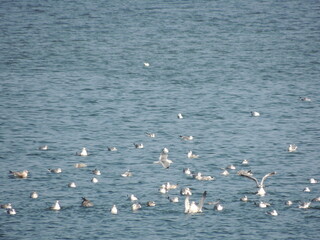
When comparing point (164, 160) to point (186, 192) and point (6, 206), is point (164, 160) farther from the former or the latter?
point (6, 206)

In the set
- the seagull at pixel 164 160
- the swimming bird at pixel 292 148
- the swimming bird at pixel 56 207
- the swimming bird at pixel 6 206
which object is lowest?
the swimming bird at pixel 56 207

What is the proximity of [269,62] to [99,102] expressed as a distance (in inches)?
763

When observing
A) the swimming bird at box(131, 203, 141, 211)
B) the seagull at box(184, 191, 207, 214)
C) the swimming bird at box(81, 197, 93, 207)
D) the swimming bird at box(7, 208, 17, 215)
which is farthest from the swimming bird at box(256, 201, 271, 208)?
the swimming bird at box(7, 208, 17, 215)

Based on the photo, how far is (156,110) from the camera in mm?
64125

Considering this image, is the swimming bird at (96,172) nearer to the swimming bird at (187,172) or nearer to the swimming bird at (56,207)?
the swimming bird at (187,172)

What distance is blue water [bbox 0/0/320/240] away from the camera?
4250 centimetres

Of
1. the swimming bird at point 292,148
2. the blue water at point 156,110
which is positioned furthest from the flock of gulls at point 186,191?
the swimming bird at point 292,148

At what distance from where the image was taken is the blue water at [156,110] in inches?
1673

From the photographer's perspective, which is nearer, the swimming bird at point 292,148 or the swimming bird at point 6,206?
the swimming bird at point 6,206

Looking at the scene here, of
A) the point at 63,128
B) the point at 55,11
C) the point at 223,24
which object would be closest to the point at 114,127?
the point at 63,128

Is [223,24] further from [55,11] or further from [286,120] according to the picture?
[286,120]

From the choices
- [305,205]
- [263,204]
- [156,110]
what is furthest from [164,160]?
[156,110]

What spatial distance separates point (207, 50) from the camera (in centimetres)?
8375

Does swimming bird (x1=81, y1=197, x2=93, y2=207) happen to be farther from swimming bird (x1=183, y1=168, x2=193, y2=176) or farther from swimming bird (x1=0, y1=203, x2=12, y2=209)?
swimming bird (x1=183, y1=168, x2=193, y2=176)
